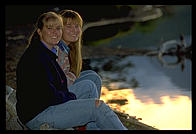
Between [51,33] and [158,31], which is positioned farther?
[158,31]

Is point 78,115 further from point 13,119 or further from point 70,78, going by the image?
point 13,119

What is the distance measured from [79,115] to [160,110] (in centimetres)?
304

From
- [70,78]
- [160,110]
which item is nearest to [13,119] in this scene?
[70,78]

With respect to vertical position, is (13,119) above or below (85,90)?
below

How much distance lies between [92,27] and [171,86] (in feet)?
29.9

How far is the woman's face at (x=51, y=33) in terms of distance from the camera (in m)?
3.84

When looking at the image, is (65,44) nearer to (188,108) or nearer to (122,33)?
(188,108)

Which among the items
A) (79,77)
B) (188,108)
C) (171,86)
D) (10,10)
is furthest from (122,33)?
(79,77)

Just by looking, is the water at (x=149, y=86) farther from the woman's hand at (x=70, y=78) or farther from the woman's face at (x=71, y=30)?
the woman's face at (x=71, y=30)

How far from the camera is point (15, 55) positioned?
11.2 meters

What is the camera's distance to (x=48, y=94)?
3707 millimetres

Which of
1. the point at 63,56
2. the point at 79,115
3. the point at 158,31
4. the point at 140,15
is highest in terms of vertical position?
the point at 140,15

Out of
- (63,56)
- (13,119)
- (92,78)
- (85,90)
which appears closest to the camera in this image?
(63,56)

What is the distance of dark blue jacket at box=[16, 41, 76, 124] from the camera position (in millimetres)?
3691
